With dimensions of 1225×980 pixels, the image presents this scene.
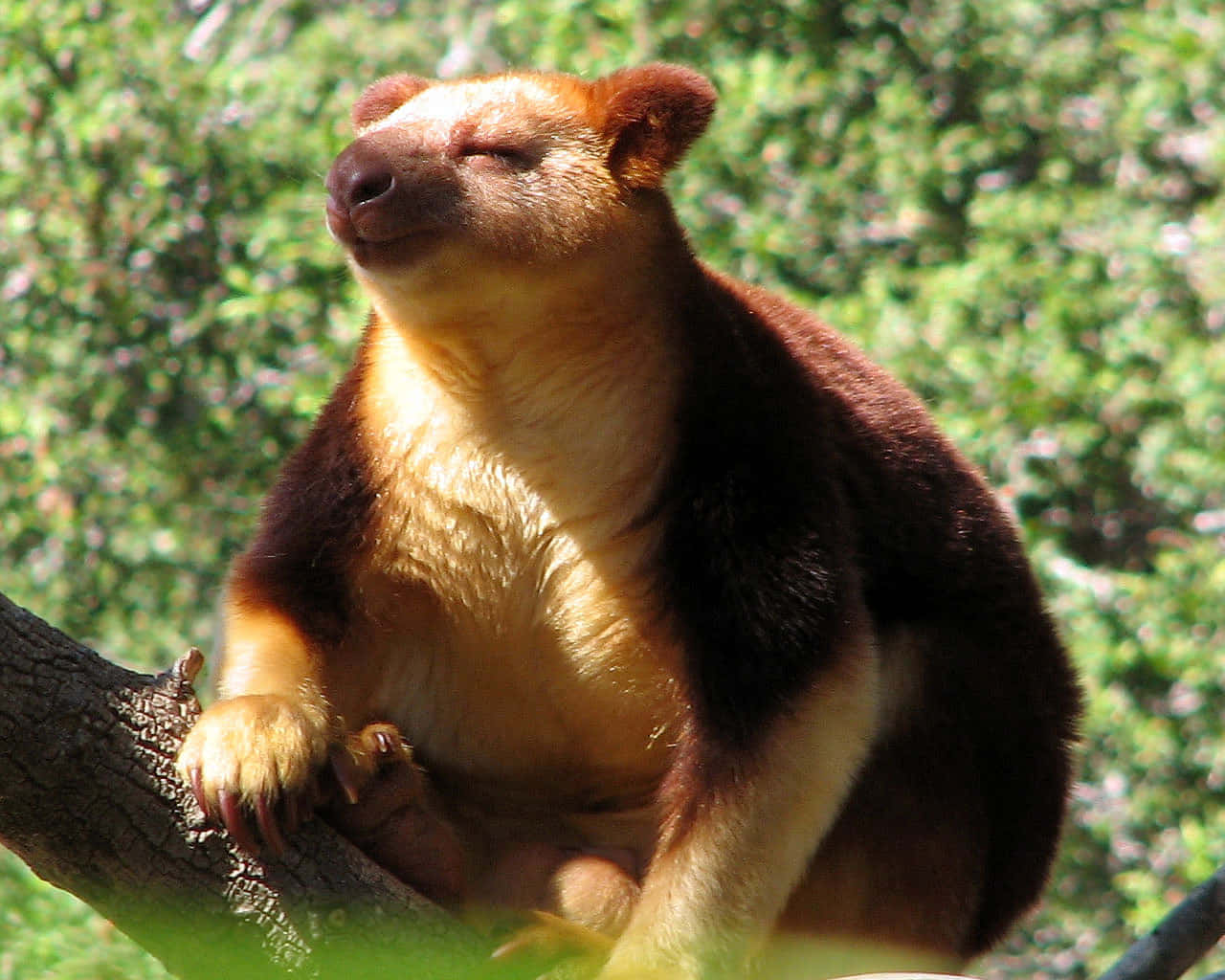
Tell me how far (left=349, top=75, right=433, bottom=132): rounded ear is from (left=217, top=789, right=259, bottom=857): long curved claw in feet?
5.19

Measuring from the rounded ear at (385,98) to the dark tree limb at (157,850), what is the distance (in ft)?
4.58

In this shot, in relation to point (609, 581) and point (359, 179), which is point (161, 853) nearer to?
point (609, 581)

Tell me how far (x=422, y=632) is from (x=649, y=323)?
73 cm

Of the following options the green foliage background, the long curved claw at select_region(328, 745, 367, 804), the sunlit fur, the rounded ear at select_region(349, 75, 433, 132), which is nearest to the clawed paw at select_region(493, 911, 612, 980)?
the sunlit fur

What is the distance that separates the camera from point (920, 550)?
355 centimetres

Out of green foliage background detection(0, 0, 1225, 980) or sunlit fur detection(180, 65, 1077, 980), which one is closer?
sunlit fur detection(180, 65, 1077, 980)

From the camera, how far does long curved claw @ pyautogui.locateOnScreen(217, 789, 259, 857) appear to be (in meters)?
2.53

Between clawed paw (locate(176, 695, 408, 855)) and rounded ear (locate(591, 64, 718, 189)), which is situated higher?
rounded ear (locate(591, 64, 718, 189))

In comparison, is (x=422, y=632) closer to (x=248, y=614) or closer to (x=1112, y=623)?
(x=248, y=614)

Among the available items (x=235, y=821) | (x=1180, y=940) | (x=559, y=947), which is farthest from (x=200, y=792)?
(x=1180, y=940)

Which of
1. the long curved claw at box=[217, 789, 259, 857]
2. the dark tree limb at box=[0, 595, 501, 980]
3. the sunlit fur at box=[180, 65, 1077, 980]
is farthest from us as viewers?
the sunlit fur at box=[180, 65, 1077, 980]

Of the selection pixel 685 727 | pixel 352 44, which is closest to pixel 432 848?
pixel 685 727

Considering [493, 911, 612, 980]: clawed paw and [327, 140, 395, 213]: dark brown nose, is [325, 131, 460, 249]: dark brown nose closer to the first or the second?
[327, 140, 395, 213]: dark brown nose

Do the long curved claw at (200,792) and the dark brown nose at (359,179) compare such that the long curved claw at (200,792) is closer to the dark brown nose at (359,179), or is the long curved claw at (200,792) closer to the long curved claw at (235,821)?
the long curved claw at (235,821)
